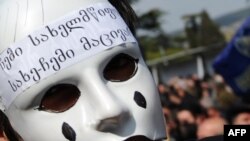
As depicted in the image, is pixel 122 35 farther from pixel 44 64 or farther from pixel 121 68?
pixel 44 64

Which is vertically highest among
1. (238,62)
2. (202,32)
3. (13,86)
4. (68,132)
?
(202,32)

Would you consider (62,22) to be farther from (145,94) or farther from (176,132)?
(176,132)

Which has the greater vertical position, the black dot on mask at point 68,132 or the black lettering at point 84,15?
the black lettering at point 84,15

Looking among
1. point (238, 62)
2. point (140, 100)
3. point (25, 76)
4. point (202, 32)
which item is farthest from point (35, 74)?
point (202, 32)

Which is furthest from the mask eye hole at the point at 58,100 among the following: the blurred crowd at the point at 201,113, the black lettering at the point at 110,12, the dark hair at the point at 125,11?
the blurred crowd at the point at 201,113

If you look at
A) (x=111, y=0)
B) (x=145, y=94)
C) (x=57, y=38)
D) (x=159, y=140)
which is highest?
(x=111, y=0)

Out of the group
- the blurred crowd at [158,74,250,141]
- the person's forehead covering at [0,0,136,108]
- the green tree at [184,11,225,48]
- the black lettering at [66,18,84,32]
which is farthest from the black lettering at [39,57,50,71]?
the green tree at [184,11,225,48]

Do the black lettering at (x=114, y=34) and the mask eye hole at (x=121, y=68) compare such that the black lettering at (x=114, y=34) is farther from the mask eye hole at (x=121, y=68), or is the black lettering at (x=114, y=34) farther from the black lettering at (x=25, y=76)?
the black lettering at (x=25, y=76)

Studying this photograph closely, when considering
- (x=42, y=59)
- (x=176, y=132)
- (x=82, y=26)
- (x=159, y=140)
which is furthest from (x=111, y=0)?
(x=176, y=132)

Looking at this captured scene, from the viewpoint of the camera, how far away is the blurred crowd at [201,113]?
357 cm

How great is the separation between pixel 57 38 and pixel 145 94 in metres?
0.25

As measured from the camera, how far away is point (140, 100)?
1259mm

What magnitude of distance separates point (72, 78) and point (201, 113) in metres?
3.18

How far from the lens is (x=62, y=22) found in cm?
129
